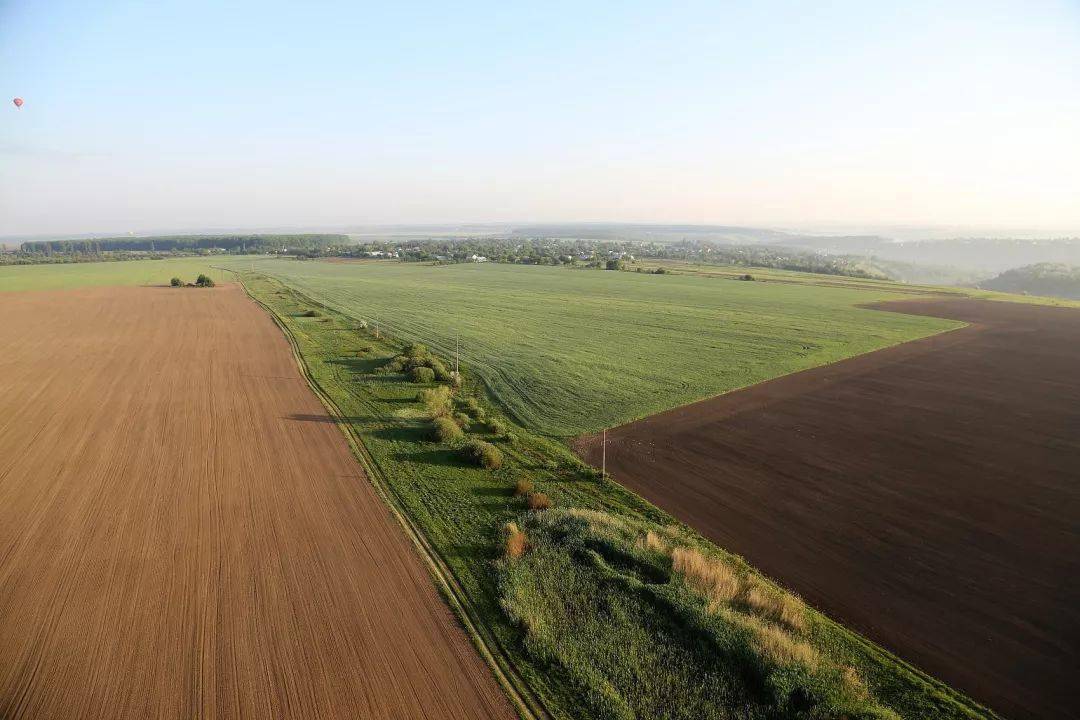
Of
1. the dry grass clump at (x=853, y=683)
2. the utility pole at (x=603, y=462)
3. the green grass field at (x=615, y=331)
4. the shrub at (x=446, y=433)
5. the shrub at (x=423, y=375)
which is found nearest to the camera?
the dry grass clump at (x=853, y=683)

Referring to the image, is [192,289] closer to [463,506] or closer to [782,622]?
[463,506]

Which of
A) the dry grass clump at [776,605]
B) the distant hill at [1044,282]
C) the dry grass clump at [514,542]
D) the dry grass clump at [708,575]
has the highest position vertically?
the distant hill at [1044,282]

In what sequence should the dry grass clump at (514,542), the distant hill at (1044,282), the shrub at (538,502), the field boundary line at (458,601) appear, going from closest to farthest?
1. the field boundary line at (458,601)
2. the dry grass clump at (514,542)
3. the shrub at (538,502)
4. the distant hill at (1044,282)

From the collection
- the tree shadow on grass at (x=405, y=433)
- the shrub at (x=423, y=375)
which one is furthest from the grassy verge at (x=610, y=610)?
the shrub at (x=423, y=375)

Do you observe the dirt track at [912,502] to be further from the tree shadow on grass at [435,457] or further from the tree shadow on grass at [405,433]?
the tree shadow on grass at [405,433]

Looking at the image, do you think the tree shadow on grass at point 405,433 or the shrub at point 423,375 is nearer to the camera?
the tree shadow on grass at point 405,433

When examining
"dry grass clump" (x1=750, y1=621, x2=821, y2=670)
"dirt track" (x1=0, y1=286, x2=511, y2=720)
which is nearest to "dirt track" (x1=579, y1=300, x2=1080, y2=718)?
"dry grass clump" (x1=750, y1=621, x2=821, y2=670)

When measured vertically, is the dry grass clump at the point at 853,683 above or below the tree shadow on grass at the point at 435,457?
below
